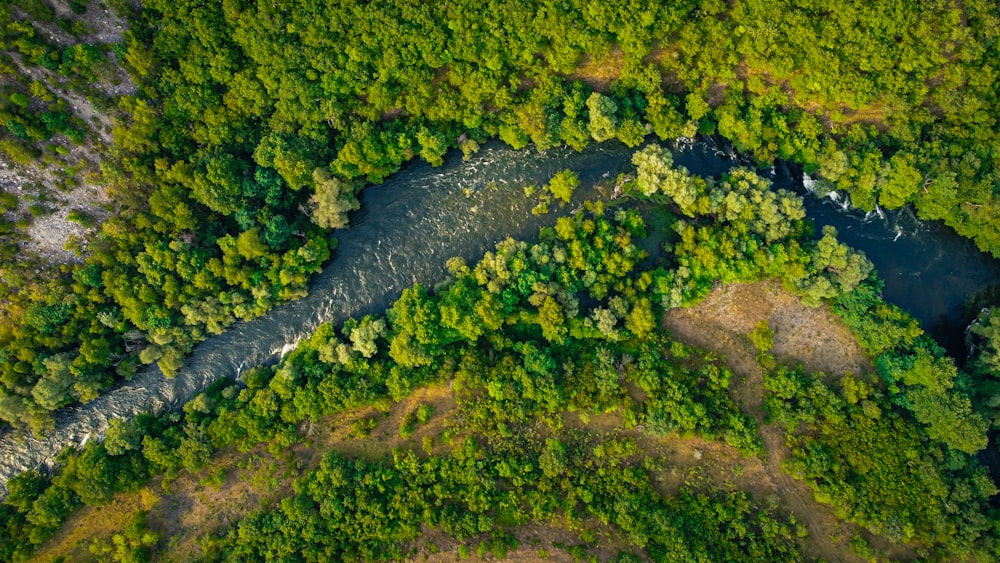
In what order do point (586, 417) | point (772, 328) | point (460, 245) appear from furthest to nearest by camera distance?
point (460, 245)
point (772, 328)
point (586, 417)

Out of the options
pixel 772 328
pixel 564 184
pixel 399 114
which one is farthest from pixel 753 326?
pixel 399 114

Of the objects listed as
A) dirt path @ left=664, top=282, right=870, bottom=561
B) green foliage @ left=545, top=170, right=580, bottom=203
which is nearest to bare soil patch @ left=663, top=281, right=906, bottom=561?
dirt path @ left=664, top=282, right=870, bottom=561

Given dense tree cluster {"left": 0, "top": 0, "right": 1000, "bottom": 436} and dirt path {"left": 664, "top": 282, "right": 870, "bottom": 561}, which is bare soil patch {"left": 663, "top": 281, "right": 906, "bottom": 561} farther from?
dense tree cluster {"left": 0, "top": 0, "right": 1000, "bottom": 436}

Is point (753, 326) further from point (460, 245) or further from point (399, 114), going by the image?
point (399, 114)

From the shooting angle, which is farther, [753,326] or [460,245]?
[460,245]

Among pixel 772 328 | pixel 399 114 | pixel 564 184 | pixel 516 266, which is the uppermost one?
pixel 399 114

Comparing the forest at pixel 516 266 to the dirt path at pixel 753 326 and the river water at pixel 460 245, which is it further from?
the river water at pixel 460 245

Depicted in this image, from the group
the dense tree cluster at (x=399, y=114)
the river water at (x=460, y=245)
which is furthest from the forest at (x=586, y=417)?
the dense tree cluster at (x=399, y=114)
